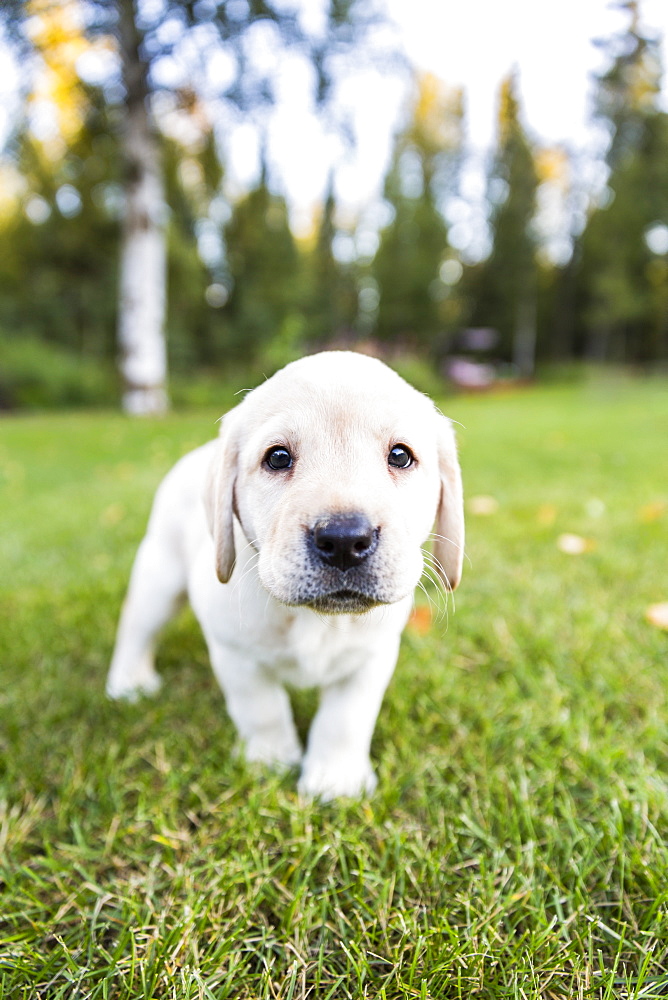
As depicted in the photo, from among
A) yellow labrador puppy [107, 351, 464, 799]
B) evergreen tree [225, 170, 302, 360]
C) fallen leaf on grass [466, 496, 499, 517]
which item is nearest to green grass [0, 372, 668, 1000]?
yellow labrador puppy [107, 351, 464, 799]

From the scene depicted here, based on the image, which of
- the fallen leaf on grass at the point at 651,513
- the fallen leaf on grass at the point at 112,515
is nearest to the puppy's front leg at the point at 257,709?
the fallen leaf on grass at the point at 112,515

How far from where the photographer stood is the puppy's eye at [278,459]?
5.12 feet

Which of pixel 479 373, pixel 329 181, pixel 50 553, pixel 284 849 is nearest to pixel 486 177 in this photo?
pixel 329 181

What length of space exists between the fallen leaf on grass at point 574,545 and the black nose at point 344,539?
2599mm

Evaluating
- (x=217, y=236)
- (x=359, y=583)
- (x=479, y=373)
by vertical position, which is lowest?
(x=479, y=373)

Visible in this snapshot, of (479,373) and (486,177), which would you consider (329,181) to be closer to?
(486,177)

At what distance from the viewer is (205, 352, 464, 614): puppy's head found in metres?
1.36

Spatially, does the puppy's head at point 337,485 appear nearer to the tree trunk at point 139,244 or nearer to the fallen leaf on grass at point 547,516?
the fallen leaf on grass at point 547,516

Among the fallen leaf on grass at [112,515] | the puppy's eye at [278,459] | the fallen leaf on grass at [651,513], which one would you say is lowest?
the fallen leaf on grass at [112,515]

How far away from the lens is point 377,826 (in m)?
1.65

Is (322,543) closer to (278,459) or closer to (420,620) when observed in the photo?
(278,459)

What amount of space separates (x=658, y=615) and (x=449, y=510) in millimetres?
1504

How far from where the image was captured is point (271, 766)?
1.89 metres

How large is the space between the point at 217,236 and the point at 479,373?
40.7ft
